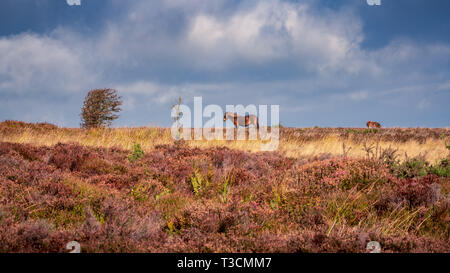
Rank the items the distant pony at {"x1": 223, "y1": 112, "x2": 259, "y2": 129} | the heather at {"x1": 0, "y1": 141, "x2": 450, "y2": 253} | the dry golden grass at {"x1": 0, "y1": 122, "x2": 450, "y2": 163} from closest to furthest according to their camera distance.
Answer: the heather at {"x1": 0, "y1": 141, "x2": 450, "y2": 253}, the dry golden grass at {"x1": 0, "y1": 122, "x2": 450, "y2": 163}, the distant pony at {"x1": 223, "y1": 112, "x2": 259, "y2": 129}

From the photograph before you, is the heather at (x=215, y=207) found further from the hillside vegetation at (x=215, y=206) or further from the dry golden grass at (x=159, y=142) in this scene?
the dry golden grass at (x=159, y=142)

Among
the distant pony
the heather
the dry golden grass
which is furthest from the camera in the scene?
the distant pony

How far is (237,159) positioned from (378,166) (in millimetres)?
3891

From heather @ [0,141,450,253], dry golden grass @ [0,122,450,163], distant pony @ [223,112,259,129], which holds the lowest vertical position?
heather @ [0,141,450,253]

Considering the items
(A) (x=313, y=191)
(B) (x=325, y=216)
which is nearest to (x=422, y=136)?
(A) (x=313, y=191)

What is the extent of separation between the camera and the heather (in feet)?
11.9

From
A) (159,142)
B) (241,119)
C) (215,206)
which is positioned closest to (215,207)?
(215,206)

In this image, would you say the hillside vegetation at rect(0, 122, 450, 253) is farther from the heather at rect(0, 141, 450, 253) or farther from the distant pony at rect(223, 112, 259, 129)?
the distant pony at rect(223, 112, 259, 129)

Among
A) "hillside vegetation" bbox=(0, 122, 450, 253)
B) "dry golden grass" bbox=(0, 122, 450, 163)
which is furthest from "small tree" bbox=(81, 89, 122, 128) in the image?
"hillside vegetation" bbox=(0, 122, 450, 253)

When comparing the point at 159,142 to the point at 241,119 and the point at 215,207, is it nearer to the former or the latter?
the point at 215,207

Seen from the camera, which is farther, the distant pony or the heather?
the distant pony
